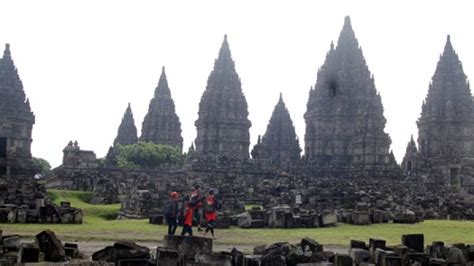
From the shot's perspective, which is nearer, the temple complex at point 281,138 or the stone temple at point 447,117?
the stone temple at point 447,117

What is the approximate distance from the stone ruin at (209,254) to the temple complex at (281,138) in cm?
5402

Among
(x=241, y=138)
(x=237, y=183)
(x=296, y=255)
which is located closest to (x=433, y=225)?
(x=296, y=255)

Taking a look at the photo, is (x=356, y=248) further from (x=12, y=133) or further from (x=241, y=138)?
(x=241, y=138)

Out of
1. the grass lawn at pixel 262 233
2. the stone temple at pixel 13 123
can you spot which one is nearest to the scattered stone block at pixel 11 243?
the grass lawn at pixel 262 233

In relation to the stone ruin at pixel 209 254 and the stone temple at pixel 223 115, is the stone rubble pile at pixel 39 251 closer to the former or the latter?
the stone ruin at pixel 209 254

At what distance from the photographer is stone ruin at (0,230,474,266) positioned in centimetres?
943

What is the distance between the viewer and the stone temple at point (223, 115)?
5653cm

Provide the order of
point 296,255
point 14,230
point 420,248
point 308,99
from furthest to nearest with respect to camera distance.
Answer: point 308,99 < point 14,230 < point 420,248 < point 296,255

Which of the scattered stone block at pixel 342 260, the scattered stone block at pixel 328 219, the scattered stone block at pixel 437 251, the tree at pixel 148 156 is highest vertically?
the tree at pixel 148 156

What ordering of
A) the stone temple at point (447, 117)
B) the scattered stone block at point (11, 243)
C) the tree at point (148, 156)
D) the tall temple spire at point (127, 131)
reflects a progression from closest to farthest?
the scattered stone block at point (11, 243), the stone temple at point (447, 117), the tree at point (148, 156), the tall temple spire at point (127, 131)

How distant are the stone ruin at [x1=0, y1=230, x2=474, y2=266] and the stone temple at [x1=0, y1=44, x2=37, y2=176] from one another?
2995 centimetres

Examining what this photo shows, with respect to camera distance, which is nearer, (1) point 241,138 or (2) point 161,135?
(1) point 241,138

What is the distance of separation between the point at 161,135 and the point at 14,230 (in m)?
55.3

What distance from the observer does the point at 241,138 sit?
2248 inches
